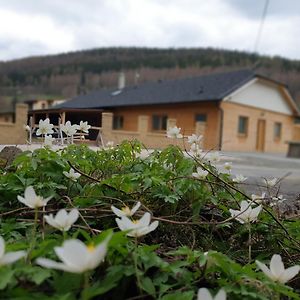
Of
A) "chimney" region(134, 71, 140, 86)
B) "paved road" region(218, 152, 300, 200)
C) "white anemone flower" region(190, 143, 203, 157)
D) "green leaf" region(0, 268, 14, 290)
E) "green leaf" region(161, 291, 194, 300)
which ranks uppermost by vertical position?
"chimney" region(134, 71, 140, 86)

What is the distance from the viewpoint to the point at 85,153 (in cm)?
240

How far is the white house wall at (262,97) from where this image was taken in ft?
85.2

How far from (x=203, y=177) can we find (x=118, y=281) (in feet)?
2.95

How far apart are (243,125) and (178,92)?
465cm

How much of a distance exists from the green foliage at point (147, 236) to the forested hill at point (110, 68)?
18.2 meters

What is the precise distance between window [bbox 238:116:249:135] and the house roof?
2239 millimetres

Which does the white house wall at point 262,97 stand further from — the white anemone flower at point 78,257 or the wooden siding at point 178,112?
the white anemone flower at point 78,257

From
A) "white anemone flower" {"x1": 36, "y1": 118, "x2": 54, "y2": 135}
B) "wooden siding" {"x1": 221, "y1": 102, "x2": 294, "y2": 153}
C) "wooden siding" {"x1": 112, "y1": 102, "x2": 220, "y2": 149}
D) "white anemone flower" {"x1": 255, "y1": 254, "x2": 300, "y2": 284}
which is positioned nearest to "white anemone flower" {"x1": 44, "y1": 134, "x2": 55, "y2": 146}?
"white anemone flower" {"x1": 36, "y1": 118, "x2": 54, "y2": 135}

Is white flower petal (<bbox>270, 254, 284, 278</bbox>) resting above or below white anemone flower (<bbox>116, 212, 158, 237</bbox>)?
below

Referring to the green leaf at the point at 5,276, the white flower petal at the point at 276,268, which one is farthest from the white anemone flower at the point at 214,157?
the green leaf at the point at 5,276

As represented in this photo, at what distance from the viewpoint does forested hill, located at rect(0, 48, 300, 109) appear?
92.0ft

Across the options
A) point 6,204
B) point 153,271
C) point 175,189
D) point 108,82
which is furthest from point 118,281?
point 108,82

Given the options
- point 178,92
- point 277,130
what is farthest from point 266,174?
point 277,130

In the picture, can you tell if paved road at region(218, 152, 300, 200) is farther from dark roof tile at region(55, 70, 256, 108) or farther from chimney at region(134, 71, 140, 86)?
chimney at region(134, 71, 140, 86)
